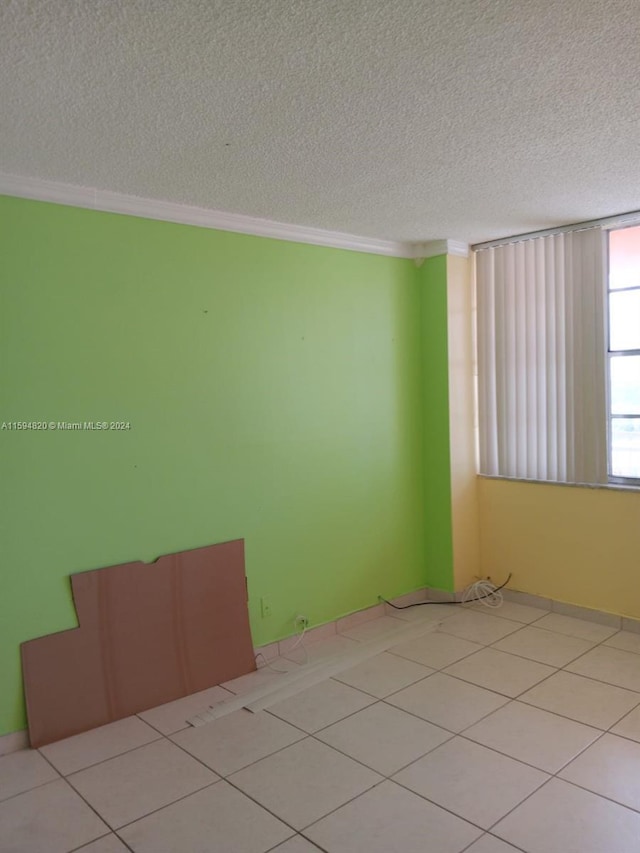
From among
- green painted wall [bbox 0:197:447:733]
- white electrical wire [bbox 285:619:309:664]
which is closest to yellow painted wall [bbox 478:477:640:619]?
green painted wall [bbox 0:197:447:733]

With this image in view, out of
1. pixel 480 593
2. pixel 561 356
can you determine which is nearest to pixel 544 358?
Result: pixel 561 356

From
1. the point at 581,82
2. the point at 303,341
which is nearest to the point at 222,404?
the point at 303,341

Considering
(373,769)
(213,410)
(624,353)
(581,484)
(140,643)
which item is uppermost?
(624,353)

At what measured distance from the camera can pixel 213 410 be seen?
348 cm

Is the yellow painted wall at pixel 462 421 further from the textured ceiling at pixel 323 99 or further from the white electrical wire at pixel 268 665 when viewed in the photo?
the white electrical wire at pixel 268 665

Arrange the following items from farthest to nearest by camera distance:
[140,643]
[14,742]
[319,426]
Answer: [319,426], [140,643], [14,742]

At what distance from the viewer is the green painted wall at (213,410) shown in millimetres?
2879

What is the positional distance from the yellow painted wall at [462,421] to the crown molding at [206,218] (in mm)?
260

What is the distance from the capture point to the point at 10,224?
2.80 m

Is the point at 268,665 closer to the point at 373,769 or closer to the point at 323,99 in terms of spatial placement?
the point at 373,769

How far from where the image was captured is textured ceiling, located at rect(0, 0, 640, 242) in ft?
5.56

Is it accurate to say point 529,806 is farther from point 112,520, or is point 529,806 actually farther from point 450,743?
point 112,520

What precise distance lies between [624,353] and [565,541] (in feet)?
4.06

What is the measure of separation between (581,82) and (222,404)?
7.20ft
